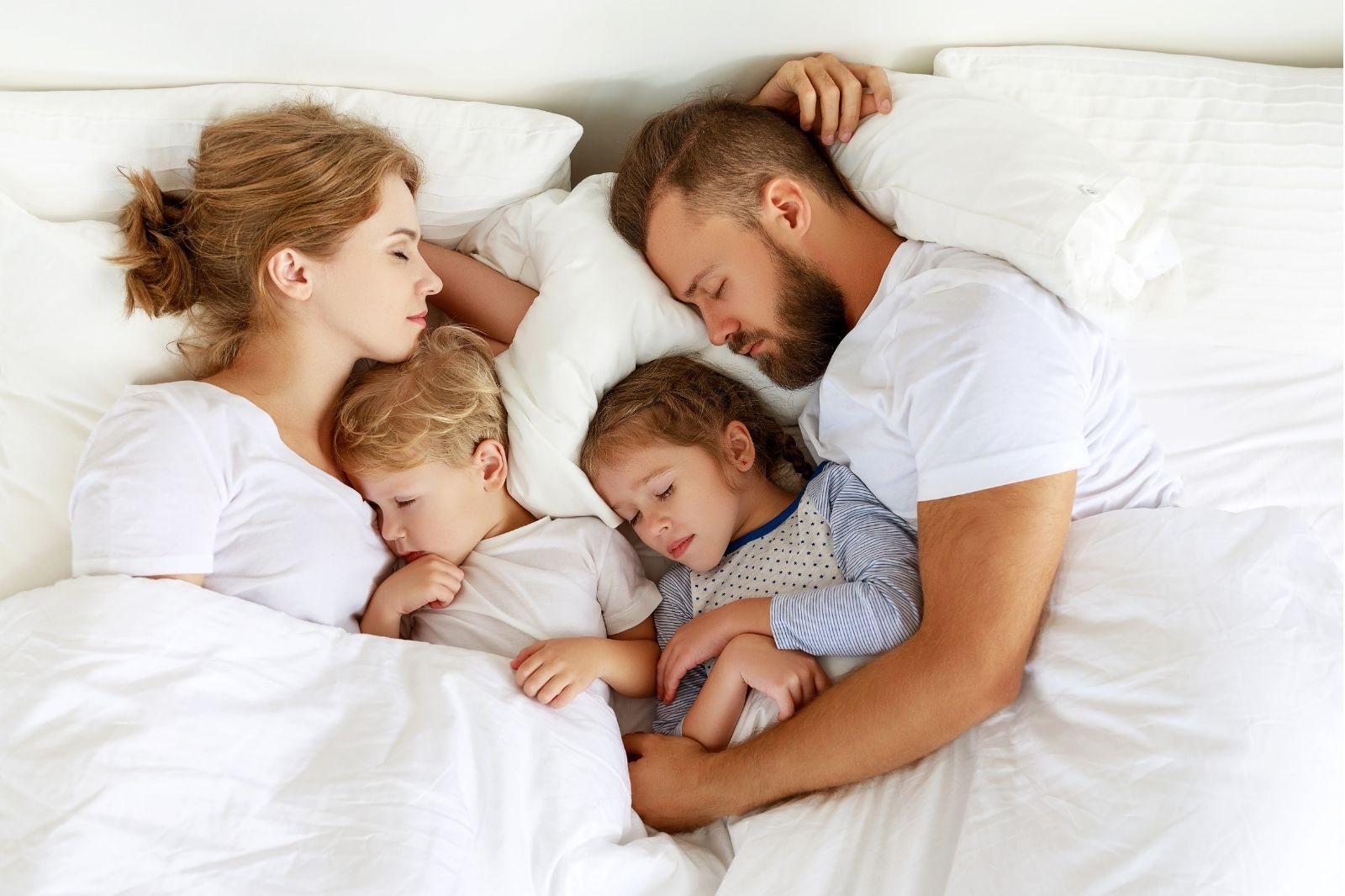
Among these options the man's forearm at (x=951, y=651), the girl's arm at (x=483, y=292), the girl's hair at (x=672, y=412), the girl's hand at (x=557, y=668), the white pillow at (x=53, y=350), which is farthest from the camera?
the girl's arm at (x=483, y=292)

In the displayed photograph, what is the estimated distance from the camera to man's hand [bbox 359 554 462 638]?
1558 millimetres

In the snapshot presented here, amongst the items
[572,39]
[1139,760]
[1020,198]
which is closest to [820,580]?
[1139,760]

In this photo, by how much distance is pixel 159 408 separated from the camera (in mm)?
1429

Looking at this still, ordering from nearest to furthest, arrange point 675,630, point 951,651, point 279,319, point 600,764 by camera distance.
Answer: point 951,651 → point 600,764 → point 279,319 → point 675,630

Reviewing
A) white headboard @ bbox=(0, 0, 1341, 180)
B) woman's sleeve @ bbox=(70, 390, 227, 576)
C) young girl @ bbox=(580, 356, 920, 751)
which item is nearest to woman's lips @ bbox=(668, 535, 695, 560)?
young girl @ bbox=(580, 356, 920, 751)

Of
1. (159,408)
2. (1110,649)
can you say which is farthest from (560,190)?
(1110,649)

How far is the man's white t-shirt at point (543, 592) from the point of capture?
5.19 ft

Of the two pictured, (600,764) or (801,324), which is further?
(801,324)

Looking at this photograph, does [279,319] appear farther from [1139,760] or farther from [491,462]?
[1139,760]

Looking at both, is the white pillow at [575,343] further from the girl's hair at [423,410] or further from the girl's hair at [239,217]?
the girl's hair at [239,217]

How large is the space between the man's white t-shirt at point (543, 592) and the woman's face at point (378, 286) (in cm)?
40

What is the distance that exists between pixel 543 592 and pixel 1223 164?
1452mm

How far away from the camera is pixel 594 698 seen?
149 centimetres

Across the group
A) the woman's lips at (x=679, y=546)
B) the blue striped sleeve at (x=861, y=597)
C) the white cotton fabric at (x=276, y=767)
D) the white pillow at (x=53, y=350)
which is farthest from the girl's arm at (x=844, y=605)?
the white pillow at (x=53, y=350)
